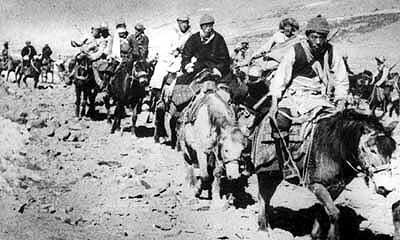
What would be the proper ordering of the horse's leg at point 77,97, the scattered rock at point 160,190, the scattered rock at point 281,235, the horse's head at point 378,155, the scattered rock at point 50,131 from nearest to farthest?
the horse's head at point 378,155
the scattered rock at point 281,235
the scattered rock at point 160,190
the scattered rock at point 50,131
the horse's leg at point 77,97

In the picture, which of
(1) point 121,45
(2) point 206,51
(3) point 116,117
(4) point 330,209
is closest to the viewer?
(4) point 330,209

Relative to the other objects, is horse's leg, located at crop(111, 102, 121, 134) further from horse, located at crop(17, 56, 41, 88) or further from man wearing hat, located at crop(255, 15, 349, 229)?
horse, located at crop(17, 56, 41, 88)

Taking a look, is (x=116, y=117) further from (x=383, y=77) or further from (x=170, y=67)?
(x=383, y=77)

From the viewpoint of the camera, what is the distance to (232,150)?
684 centimetres

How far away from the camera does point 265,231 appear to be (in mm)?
6496

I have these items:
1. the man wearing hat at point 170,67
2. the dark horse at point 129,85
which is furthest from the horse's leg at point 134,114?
the man wearing hat at point 170,67

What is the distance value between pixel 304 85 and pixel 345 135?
1138 mm

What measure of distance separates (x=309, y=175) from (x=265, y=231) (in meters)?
1.15

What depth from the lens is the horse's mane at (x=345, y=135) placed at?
16.0 feet

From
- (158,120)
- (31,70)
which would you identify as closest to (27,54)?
(31,70)

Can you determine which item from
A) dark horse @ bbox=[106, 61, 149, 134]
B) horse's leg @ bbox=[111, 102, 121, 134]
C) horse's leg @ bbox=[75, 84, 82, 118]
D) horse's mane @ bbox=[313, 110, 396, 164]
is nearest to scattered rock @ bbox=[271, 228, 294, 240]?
horse's mane @ bbox=[313, 110, 396, 164]

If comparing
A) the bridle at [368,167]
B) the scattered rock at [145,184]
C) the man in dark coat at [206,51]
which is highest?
the man in dark coat at [206,51]

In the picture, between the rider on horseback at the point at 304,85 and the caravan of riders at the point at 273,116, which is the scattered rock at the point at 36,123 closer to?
the caravan of riders at the point at 273,116

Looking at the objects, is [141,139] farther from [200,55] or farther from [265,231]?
[265,231]
